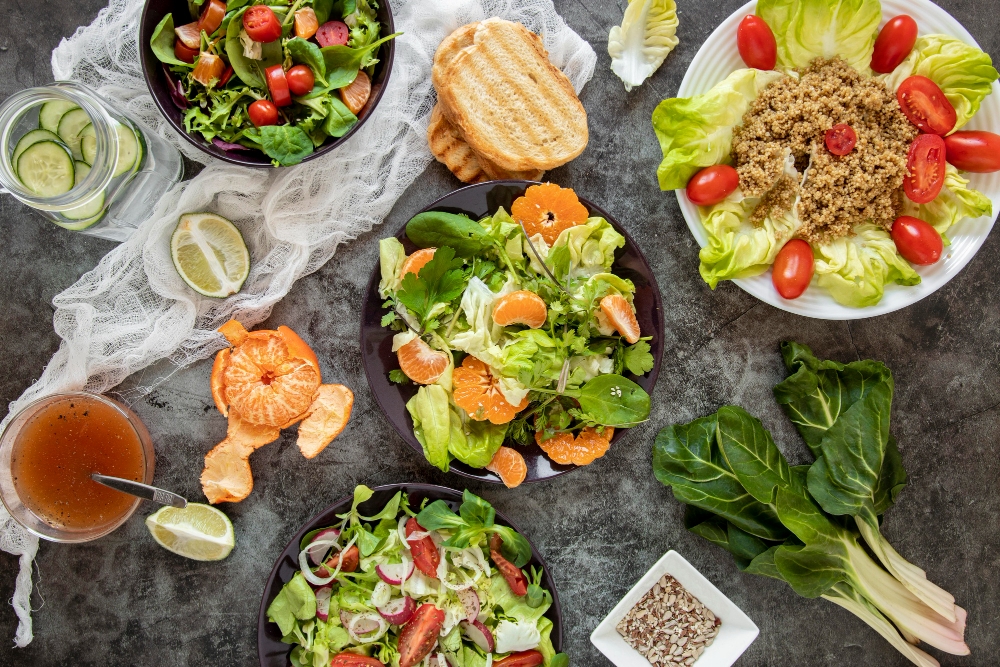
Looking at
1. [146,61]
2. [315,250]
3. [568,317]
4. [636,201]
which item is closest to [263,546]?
[315,250]

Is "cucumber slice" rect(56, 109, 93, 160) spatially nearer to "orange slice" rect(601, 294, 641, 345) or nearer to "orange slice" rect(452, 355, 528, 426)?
"orange slice" rect(452, 355, 528, 426)

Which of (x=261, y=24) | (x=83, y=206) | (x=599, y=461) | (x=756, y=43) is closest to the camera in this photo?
(x=261, y=24)

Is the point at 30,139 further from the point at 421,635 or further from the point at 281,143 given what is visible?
the point at 421,635

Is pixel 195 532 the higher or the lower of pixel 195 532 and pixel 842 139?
the lower

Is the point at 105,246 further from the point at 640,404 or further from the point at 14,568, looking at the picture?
the point at 640,404

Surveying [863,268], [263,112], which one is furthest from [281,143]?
[863,268]

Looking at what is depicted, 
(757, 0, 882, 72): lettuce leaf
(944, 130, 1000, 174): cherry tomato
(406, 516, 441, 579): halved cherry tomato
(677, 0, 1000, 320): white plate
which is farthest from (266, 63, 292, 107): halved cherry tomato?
(944, 130, 1000, 174): cherry tomato
